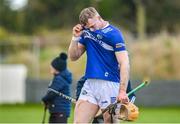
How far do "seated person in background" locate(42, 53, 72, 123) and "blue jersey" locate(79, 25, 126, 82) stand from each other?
260 centimetres

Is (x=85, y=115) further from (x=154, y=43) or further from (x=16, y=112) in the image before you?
(x=154, y=43)

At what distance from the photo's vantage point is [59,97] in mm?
11727

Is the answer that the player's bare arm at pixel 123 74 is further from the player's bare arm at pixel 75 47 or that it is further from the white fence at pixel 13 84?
the white fence at pixel 13 84

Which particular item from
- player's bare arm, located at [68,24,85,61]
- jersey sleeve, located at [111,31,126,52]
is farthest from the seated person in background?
jersey sleeve, located at [111,31,126,52]

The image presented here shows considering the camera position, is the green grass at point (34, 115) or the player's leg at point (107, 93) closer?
the player's leg at point (107, 93)

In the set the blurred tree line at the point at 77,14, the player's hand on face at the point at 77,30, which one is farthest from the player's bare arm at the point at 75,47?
Answer: the blurred tree line at the point at 77,14

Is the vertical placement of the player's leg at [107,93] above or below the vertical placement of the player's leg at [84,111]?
above

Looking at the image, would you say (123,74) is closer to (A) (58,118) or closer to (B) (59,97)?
(B) (59,97)

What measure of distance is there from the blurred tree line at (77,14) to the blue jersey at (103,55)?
20.1 meters

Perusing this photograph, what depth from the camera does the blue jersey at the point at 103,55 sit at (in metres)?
9.02

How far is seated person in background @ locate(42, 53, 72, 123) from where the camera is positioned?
11.7m

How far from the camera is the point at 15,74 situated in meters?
27.5

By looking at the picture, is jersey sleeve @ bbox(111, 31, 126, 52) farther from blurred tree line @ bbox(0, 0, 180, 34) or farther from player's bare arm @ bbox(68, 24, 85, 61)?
blurred tree line @ bbox(0, 0, 180, 34)

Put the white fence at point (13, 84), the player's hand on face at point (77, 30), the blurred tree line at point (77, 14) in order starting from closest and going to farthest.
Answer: the player's hand on face at point (77, 30) < the white fence at point (13, 84) < the blurred tree line at point (77, 14)
